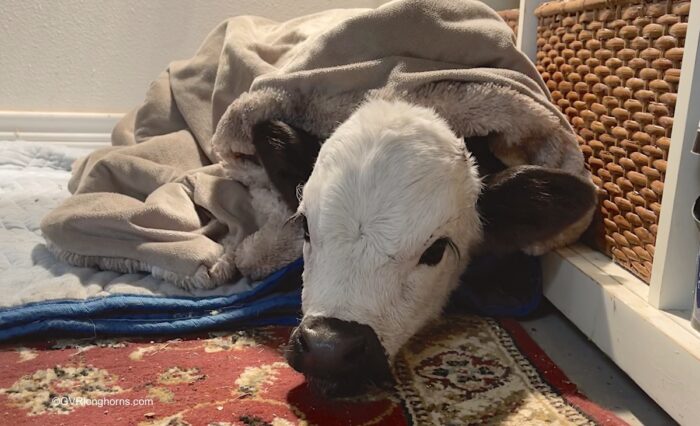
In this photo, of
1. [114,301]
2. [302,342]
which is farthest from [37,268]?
[302,342]

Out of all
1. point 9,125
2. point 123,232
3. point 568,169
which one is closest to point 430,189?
point 568,169

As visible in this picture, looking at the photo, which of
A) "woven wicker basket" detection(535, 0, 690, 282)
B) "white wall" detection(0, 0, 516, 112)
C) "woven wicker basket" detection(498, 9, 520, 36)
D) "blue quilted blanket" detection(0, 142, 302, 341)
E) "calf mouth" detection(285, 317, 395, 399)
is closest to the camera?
"calf mouth" detection(285, 317, 395, 399)

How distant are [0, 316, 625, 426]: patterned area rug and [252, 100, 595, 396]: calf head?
53 mm

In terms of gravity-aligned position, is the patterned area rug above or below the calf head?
below

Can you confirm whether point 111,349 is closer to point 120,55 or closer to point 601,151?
point 601,151

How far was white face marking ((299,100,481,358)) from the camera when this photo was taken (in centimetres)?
78

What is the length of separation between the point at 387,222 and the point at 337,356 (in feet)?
0.58

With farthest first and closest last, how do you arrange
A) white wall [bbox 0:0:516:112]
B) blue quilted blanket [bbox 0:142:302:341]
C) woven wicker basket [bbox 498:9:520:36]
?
1. white wall [bbox 0:0:516:112]
2. woven wicker basket [bbox 498:9:520:36]
3. blue quilted blanket [bbox 0:142:302:341]

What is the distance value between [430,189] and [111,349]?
51 centimetres

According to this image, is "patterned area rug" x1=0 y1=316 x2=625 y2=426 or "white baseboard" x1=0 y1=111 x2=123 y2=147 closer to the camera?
"patterned area rug" x1=0 y1=316 x2=625 y2=426

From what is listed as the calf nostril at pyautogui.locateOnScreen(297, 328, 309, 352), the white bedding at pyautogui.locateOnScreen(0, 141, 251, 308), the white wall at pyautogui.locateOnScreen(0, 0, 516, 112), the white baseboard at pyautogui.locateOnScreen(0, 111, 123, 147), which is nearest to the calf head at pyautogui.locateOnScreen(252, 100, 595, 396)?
the calf nostril at pyautogui.locateOnScreen(297, 328, 309, 352)

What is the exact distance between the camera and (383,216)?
780 mm

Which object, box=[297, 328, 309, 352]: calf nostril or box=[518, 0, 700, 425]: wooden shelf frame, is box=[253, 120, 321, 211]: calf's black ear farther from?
box=[518, 0, 700, 425]: wooden shelf frame

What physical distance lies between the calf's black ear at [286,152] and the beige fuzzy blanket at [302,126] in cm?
3
